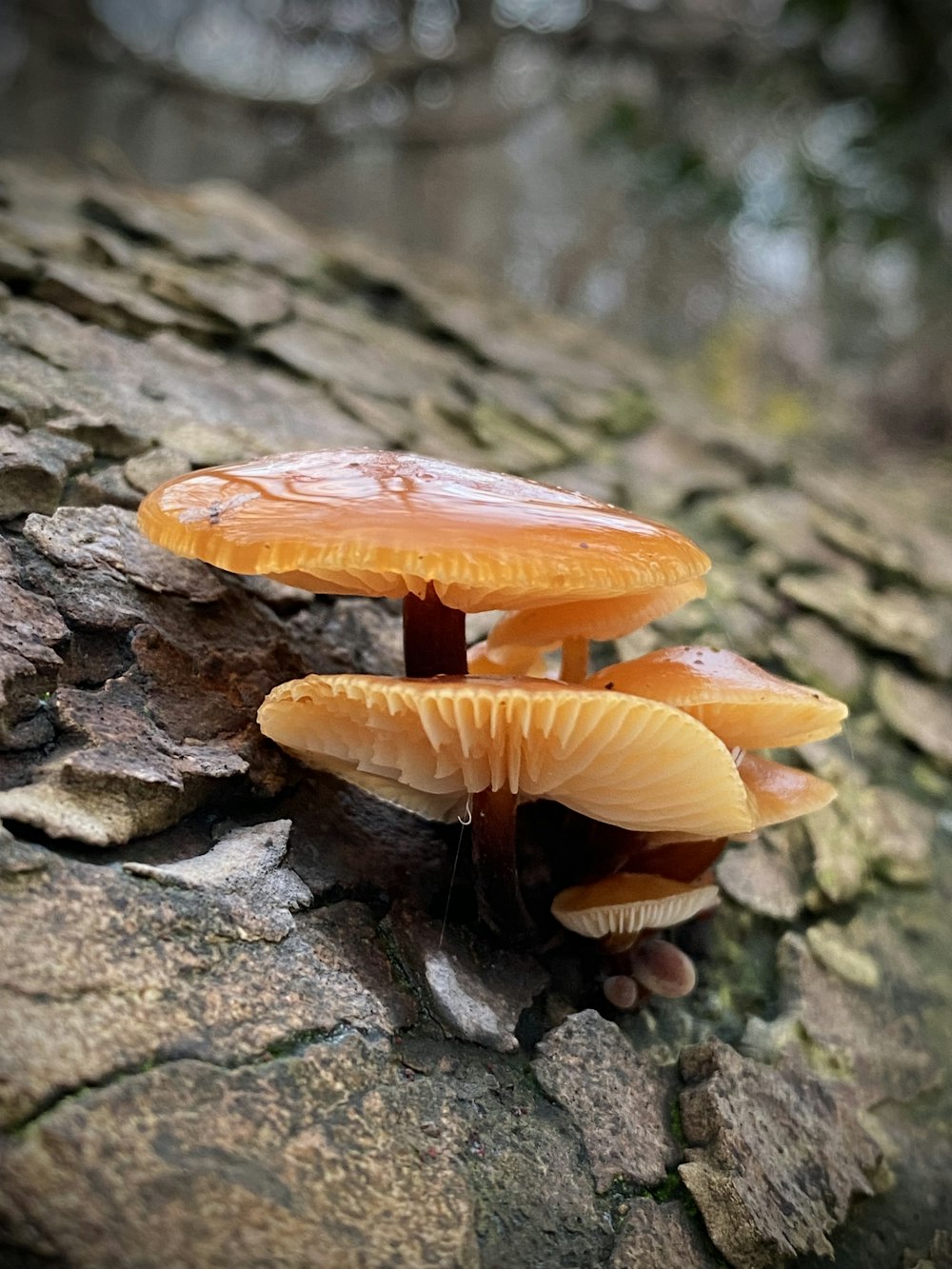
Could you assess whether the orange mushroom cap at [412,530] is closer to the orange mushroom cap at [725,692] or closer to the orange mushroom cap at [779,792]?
the orange mushroom cap at [725,692]

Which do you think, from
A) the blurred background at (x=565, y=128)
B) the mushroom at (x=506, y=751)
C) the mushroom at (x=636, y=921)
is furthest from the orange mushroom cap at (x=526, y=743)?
the blurred background at (x=565, y=128)

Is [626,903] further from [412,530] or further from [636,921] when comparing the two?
[412,530]

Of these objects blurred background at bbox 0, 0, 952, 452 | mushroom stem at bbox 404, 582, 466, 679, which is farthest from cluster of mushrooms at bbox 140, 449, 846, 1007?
blurred background at bbox 0, 0, 952, 452

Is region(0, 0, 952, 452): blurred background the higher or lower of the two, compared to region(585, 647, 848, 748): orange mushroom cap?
higher

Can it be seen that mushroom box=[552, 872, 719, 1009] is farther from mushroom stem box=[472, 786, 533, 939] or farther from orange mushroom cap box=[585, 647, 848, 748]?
orange mushroom cap box=[585, 647, 848, 748]

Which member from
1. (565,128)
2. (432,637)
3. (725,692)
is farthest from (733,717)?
(565,128)

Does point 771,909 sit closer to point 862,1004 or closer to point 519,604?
point 862,1004
